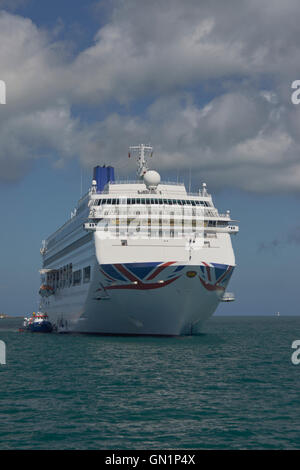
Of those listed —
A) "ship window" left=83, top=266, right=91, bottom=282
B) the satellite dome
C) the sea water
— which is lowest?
the sea water

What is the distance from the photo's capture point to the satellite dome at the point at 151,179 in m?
56.2

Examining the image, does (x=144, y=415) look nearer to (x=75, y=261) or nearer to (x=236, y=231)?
(x=236, y=231)

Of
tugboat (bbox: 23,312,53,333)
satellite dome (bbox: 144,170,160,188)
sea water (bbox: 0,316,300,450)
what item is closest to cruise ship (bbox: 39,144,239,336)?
satellite dome (bbox: 144,170,160,188)

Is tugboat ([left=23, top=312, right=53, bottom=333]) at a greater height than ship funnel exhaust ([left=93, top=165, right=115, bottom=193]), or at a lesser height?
lesser

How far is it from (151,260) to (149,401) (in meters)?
23.0

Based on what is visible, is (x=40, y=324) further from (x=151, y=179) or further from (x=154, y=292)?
(x=154, y=292)

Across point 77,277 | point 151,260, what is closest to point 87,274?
point 77,277

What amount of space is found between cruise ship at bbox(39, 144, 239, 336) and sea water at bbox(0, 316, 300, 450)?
6.22 metres

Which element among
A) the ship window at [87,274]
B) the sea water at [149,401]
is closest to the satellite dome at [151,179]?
the ship window at [87,274]

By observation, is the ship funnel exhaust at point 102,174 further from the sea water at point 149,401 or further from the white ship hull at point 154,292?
the sea water at point 149,401

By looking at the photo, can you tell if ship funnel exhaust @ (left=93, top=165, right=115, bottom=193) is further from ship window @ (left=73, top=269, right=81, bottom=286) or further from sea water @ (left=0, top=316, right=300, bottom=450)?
sea water @ (left=0, top=316, right=300, bottom=450)

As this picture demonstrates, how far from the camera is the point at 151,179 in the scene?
184 feet

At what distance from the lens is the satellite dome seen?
184 feet
